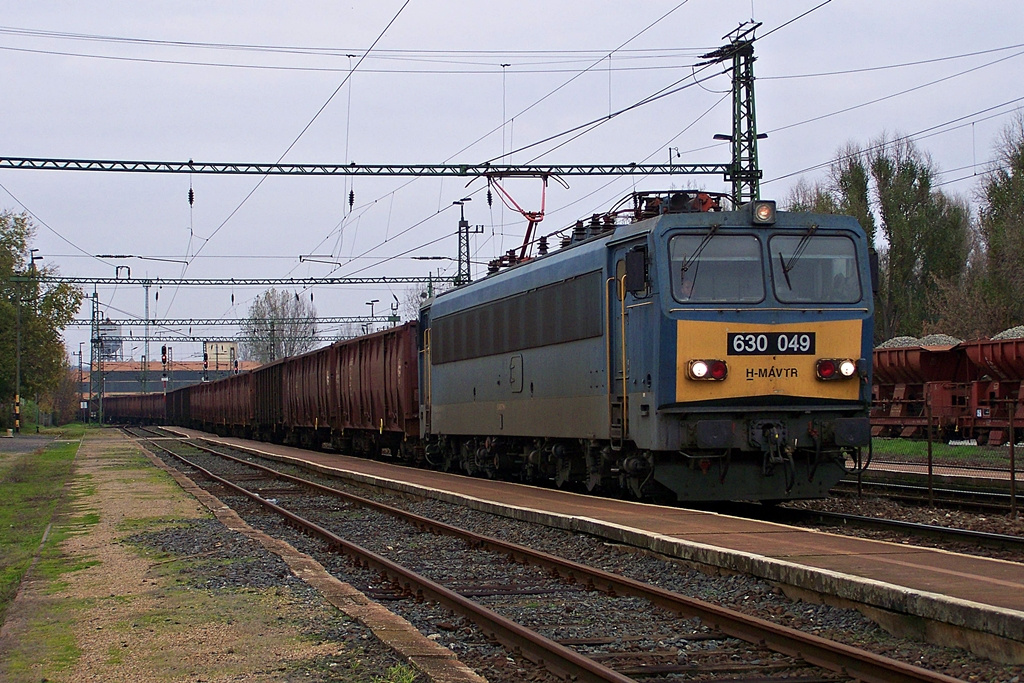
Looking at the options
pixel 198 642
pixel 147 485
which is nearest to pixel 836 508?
pixel 198 642

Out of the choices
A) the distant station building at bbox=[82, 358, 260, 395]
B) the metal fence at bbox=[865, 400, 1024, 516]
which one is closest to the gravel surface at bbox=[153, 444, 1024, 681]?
the metal fence at bbox=[865, 400, 1024, 516]

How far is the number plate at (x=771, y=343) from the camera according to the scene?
13.0 metres

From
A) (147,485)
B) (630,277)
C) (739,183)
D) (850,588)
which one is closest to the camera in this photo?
(850,588)

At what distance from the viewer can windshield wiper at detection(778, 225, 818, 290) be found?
13.3 meters

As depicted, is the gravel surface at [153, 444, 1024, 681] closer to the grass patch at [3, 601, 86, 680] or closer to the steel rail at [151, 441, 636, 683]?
the steel rail at [151, 441, 636, 683]

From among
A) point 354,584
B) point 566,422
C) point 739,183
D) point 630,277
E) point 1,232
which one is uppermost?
point 1,232

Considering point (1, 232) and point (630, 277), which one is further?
point (1, 232)

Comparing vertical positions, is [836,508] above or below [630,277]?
below

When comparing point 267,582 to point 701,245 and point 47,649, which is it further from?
point 701,245

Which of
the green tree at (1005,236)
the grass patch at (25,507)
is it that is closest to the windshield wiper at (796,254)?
the grass patch at (25,507)

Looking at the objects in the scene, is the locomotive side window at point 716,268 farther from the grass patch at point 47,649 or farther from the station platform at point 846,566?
the grass patch at point 47,649

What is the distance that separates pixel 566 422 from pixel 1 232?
178 feet

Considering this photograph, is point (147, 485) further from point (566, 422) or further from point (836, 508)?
point (836, 508)

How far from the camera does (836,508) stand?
14.7 meters
